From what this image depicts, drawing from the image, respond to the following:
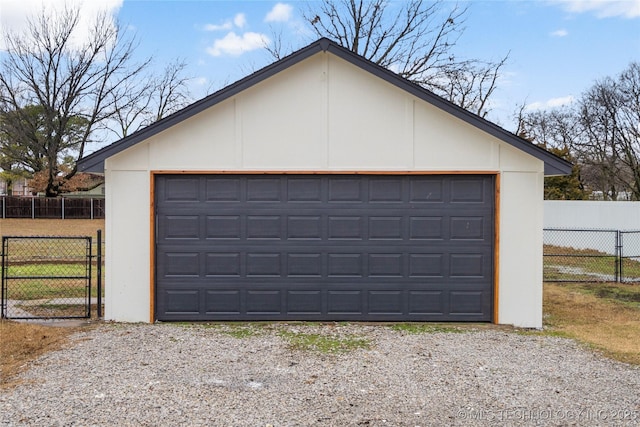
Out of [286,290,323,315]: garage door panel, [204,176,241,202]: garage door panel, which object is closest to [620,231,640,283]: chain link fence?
[286,290,323,315]: garage door panel

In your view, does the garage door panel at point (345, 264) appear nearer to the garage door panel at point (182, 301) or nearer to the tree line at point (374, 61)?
the garage door panel at point (182, 301)

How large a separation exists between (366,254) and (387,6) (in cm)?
1869

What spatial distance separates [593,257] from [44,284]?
566 inches

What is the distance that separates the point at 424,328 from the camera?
7.63 meters

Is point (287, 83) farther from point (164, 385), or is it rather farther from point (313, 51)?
point (164, 385)

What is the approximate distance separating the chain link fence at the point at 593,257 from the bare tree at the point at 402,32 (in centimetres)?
806

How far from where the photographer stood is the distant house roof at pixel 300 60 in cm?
748

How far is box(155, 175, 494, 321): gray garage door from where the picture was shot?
7.88m

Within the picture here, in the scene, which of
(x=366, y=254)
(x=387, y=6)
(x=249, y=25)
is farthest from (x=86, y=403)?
(x=387, y=6)

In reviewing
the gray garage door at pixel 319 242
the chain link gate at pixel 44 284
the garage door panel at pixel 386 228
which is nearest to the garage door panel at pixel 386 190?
the gray garage door at pixel 319 242

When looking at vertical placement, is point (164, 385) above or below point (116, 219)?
below

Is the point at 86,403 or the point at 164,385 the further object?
the point at 164,385

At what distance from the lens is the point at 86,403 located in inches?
181

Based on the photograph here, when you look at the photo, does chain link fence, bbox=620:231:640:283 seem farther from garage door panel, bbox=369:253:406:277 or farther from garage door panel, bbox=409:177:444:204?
garage door panel, bbox=369:253:406:277
